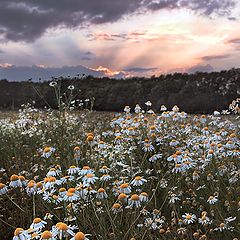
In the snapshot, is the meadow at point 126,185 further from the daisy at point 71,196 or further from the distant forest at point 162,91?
the distant forest at point 162,91

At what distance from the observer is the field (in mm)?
3043

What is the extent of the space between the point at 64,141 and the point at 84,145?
0.95ft

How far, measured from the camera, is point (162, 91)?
36.5 feet

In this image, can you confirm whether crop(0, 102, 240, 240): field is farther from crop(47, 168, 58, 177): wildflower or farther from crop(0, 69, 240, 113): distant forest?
crop(0, 69, 240, 113): distant forest

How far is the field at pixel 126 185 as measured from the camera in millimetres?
3043

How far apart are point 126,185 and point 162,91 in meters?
8.17

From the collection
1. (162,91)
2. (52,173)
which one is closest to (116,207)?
(52,173)

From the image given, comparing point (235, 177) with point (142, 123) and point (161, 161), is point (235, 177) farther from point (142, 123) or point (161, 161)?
point (142, 123)

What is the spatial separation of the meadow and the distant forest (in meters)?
4.21

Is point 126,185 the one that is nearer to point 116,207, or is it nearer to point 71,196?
point 116,207

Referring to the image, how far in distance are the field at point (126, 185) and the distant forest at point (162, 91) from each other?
4.03 metres

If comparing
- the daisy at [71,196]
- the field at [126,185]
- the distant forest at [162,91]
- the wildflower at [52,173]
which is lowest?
the field at [126,185]

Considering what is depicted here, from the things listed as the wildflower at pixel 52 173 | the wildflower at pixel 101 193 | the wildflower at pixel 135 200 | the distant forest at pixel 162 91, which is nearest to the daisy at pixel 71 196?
the wildflower at pixel 101 193

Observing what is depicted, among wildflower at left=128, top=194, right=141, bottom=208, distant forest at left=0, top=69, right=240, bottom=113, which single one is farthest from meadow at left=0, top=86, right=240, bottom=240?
distant forest at left=0, top=69, right=240, bottom=113
